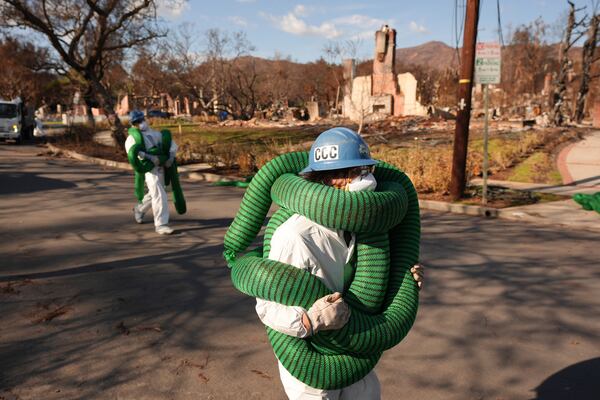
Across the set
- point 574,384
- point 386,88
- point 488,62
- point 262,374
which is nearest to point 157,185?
point 262,374

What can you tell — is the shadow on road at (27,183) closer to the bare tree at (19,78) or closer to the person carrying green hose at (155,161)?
the person carrying green hose at (155,161)

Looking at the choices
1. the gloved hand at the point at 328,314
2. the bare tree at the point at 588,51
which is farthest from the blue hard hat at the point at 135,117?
the bare tree at the point at 588,51

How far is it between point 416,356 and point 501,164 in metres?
13.2

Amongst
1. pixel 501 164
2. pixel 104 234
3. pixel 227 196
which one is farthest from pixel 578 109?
pixel 104 234

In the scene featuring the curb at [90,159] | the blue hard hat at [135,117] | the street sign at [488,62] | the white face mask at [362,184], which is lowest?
the curb at [90,159]

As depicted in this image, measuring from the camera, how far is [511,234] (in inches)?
320

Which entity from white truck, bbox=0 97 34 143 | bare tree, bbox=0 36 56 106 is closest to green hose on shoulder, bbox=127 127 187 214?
white truck, bbox=0 97 34 143

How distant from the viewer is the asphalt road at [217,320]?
11.5 feet

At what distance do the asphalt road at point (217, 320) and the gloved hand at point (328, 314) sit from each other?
5.59ft

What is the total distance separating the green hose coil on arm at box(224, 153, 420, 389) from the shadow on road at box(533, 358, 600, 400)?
6.42ft

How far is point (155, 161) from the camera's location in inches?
293

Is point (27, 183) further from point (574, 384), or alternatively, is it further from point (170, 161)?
point (574, 384)

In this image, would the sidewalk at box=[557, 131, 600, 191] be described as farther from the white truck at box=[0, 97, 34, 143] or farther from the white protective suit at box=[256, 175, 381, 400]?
the white truck at box=[0, 97, 34, 143]

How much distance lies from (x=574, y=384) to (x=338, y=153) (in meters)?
2.79
